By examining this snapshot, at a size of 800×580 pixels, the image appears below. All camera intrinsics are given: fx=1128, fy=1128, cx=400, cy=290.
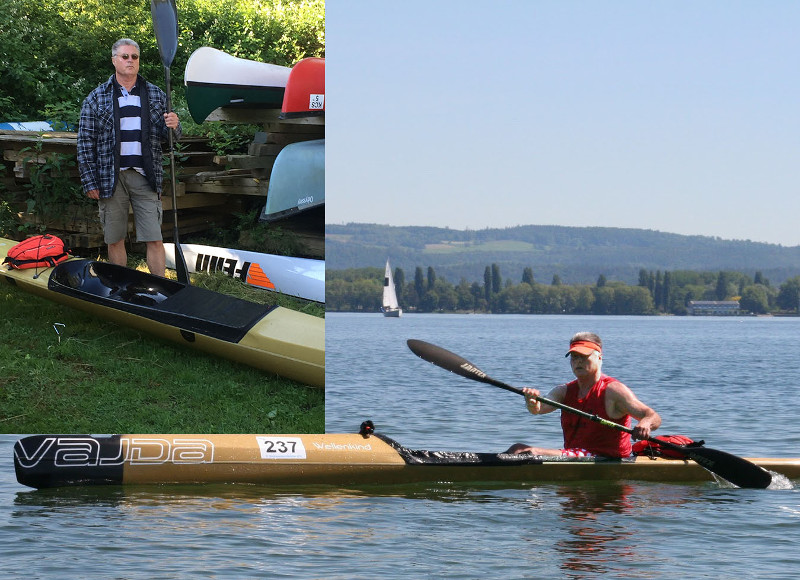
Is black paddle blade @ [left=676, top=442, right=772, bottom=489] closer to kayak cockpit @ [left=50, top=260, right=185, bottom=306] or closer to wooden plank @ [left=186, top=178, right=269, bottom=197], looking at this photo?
wooden plank @ [left=186, top=178, right=269, bottom=197]

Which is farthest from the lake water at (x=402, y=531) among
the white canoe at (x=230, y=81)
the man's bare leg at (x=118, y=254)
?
the white canoe at (x=230, y=81)

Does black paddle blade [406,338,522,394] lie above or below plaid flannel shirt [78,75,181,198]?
below

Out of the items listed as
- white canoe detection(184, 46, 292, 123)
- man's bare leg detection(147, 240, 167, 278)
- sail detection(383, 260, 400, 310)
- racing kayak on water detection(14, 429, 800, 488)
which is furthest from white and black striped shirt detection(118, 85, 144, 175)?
sail detection(383, 260, 400, 310)

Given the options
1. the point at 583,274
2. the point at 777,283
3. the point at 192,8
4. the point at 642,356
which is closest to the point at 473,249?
the point at 583,274

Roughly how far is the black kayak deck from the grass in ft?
0.80

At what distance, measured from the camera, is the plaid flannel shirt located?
665cm

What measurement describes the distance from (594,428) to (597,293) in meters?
39.1

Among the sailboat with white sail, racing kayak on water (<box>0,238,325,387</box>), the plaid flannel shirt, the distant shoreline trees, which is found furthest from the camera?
the distant shoreline trees

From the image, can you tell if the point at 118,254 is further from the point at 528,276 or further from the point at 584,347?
the point at 528,276

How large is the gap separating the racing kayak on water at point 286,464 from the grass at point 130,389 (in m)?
0.94

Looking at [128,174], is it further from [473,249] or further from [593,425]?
[473,249]

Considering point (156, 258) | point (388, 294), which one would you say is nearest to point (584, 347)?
point (156, 258)

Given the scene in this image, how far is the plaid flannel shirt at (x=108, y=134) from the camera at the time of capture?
665cm

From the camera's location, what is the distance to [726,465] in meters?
5.61
